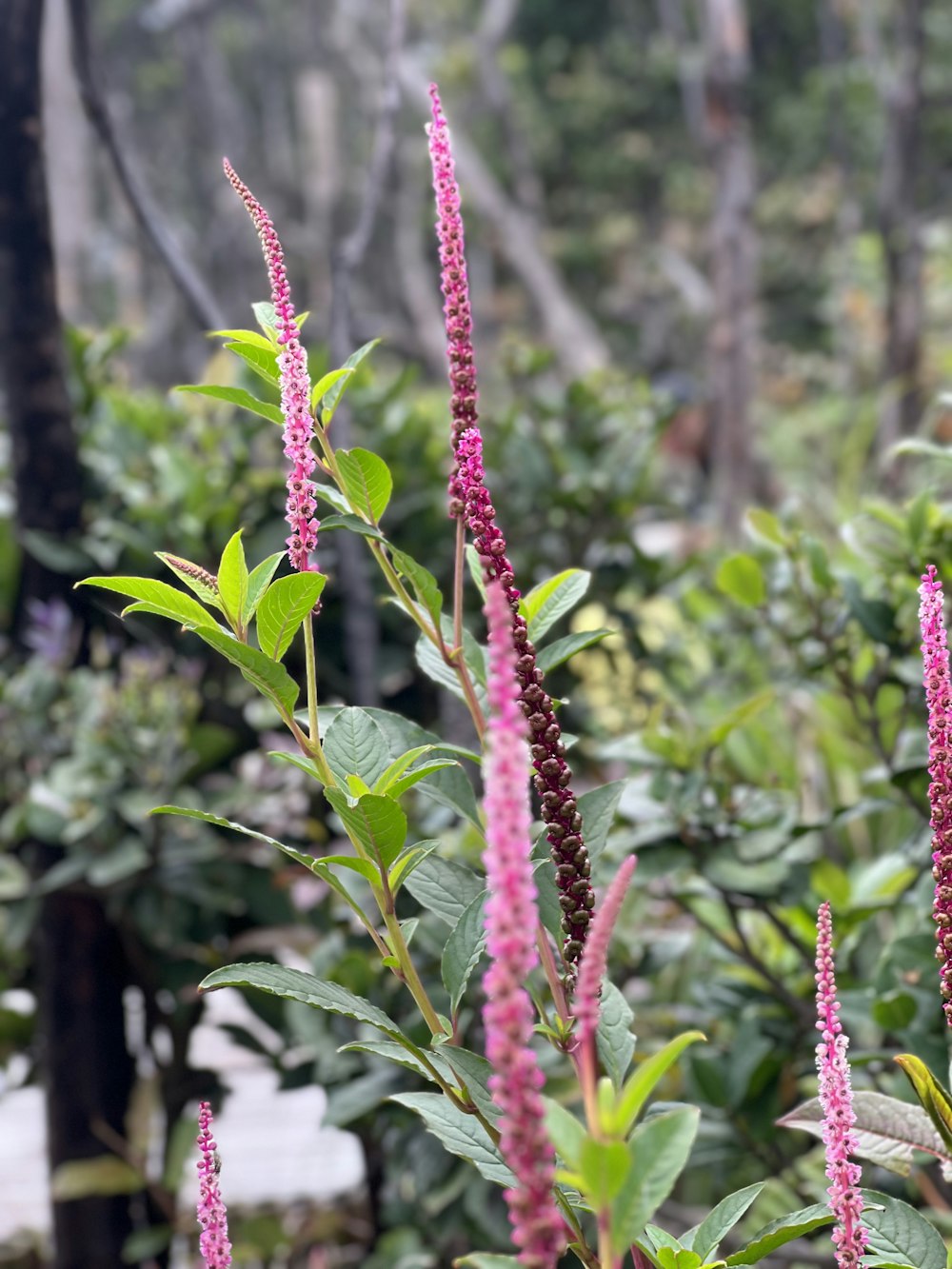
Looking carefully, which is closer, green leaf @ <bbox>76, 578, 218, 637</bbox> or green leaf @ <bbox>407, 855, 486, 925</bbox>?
green leaf @ <bbox>76, 578, 218, 637</bbox>

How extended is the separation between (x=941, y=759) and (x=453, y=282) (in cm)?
33

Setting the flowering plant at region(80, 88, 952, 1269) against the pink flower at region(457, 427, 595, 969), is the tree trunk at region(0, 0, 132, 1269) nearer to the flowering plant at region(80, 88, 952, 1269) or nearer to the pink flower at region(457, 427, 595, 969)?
the flowering plant at region(80, 88, 952, 1269)

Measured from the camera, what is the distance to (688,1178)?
1.85 metres

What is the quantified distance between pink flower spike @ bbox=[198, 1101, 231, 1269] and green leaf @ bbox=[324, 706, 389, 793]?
0.20 m

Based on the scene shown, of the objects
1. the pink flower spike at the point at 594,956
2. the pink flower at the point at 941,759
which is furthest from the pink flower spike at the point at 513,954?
the pink flower at the point at 941,759

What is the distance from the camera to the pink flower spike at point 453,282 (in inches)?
26.0

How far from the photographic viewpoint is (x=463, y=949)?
708 millimetres

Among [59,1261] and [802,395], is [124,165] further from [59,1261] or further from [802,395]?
[802,395]

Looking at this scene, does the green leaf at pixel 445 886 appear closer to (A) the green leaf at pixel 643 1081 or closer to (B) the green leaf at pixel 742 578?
(A) the green leaf at pixel 643 1081


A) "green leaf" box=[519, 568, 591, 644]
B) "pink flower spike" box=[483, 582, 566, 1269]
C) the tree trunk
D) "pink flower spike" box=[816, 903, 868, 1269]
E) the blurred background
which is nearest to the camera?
"pink flower spike" box=[483, 582, 566, 1269]

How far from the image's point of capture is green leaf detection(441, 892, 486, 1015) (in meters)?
0.70

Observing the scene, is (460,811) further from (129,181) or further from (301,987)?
(129,181)

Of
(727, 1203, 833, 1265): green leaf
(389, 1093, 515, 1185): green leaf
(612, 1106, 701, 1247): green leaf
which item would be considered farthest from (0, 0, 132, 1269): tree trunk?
(612, 1106, 701, 1247): green leaf

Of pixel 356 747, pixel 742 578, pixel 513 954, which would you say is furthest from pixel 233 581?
pixel 742 578
